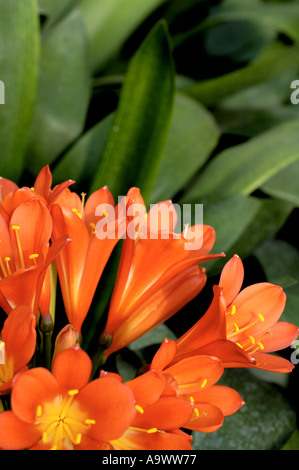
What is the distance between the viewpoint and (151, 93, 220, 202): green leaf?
0.65m

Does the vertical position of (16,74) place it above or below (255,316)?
above

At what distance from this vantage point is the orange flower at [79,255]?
38 centimetres

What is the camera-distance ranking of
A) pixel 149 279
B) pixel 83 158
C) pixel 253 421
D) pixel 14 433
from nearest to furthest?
1. pixel 14 433
2. pixel 149 279
3. pixel 253 421
4. pixel 83 158

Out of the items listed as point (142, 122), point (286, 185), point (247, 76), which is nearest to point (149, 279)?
point (142, 122)

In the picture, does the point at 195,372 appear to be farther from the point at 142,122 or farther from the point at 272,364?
the point at 142,122

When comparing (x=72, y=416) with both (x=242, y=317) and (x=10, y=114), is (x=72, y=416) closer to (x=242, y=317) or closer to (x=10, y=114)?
(x=242, y=317)

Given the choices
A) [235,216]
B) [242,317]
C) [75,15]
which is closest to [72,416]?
[242,317]

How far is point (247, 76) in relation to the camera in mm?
780

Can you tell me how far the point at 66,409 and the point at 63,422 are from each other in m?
0.01

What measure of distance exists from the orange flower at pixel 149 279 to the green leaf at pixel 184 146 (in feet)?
0.79

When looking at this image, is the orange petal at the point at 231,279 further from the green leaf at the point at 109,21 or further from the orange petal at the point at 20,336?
the green leaf at the point at 109,21

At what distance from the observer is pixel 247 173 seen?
64 centimetres

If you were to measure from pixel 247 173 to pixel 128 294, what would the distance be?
1.02ft

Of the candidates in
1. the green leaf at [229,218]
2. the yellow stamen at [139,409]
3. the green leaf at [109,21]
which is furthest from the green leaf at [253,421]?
the green leaf at [109,21]
